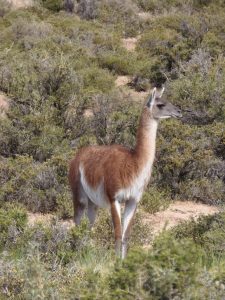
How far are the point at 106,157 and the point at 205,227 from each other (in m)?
1.32

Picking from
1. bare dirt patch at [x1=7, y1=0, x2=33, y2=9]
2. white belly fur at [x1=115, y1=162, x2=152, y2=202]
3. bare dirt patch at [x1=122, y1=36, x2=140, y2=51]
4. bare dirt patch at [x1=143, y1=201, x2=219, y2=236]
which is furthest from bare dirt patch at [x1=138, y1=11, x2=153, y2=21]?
white belly fur at [x1=115, y1=162, x2=152, y2=202]

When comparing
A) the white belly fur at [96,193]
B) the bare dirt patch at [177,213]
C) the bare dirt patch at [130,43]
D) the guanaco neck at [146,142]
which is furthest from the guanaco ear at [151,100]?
the bare dirt patch at [130,43]

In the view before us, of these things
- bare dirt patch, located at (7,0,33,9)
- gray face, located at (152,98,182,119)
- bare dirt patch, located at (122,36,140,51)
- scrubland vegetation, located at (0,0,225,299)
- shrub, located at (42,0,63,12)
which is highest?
gray face, located at (152,98,182,119)

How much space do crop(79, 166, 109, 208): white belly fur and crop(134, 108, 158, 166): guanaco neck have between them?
52 cm

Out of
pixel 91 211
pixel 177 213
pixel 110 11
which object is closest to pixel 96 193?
pixel 91 211

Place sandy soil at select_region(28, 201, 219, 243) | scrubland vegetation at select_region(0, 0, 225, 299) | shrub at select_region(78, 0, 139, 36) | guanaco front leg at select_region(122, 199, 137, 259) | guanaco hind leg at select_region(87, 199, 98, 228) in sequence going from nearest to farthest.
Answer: scrubland vegetation at select_region(0, 0, 225, 299)
guanaco front leg at select_region(122, 199, 137, 259)
guanaco hind leg at select_region(87, 199, 98, 228)
sandy soil at select_region(28, 201, 219, 243)
shrub at select_region(78, 0, 139, 36)

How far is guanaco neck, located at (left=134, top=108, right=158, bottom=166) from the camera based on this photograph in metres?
7.02

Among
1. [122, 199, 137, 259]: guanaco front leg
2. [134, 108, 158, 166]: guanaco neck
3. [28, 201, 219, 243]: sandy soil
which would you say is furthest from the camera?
[28, 201, 219, 243]: sandy soil

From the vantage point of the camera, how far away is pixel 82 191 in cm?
774

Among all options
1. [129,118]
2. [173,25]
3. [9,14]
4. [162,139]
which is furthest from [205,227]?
[9,14]

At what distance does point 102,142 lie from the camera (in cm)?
1162

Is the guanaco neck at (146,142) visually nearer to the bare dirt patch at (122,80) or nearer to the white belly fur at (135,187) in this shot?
the white belly fur at (135,187)

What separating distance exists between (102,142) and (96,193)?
4293mm

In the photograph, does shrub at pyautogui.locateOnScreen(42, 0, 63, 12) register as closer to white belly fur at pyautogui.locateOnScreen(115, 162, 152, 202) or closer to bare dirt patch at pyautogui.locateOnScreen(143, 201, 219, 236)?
bare dirt patch at pyautogui.locateOnScreen(143, 201, 219, 236)
